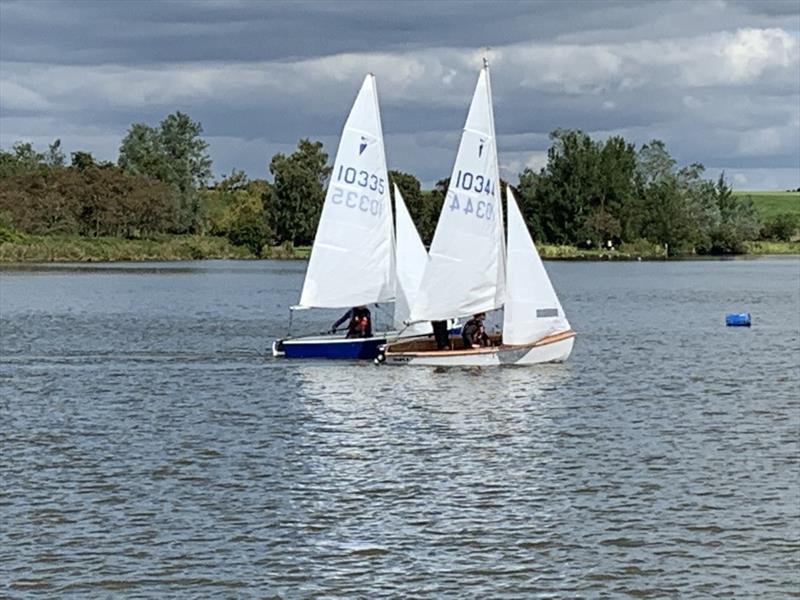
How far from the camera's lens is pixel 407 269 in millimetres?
48219

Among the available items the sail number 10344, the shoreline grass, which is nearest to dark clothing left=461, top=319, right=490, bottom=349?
the sail number 10344

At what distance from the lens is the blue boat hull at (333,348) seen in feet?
144

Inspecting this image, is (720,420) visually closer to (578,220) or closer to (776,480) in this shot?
(776,480)

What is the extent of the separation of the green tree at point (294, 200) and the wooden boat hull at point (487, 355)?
128 m

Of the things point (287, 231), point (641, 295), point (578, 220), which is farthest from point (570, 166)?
point (641, 295)

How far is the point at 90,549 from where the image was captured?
770 inches

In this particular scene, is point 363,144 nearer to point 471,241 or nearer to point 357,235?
point 357,235

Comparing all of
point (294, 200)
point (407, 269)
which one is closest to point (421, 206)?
point (294, 200)

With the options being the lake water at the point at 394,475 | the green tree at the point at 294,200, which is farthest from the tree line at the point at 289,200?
the lake water at the point at 394,475

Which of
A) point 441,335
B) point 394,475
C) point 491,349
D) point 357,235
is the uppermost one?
point 357,235

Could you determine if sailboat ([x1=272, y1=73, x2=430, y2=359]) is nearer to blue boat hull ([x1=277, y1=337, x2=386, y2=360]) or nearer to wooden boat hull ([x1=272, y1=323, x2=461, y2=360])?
wooden boat hull ([x1=272, y1=323, x2=461, y2=360])

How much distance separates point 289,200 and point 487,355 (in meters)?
132

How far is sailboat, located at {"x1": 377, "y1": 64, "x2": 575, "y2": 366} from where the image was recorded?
42625 millimetres

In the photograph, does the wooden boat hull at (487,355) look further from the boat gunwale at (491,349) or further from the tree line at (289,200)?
the tree line at (289,200)
